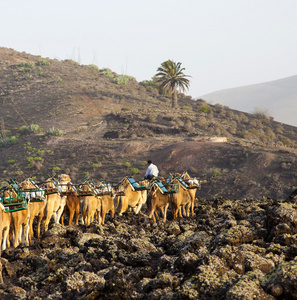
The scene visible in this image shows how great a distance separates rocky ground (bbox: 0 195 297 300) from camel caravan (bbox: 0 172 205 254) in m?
0.89

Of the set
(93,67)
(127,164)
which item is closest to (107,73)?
(93,67)

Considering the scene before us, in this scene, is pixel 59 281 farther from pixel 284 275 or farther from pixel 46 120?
pixel 46 120

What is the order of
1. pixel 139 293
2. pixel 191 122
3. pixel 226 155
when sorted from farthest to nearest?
pixel 191 122 < pixel 226 155 < pixel 139 293

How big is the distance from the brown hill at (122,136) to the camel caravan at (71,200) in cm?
1395

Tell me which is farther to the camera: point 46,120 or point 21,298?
point 46,120

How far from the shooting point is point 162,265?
9438 mm

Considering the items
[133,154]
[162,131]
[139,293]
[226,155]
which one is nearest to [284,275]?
[139,293]

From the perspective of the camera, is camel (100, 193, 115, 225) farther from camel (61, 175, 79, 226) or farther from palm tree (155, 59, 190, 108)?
palm tree (155, 59, 190, 108)

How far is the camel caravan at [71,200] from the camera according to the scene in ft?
41.0

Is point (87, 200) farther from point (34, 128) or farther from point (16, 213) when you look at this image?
point (34, 128)

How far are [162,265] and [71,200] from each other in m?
8.05

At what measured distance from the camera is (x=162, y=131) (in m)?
50.1

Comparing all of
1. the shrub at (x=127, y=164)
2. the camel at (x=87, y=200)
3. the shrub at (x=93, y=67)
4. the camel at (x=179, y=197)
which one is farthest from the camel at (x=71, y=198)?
the shrub at (x=93, y=67)

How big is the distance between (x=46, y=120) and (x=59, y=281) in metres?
48.1
